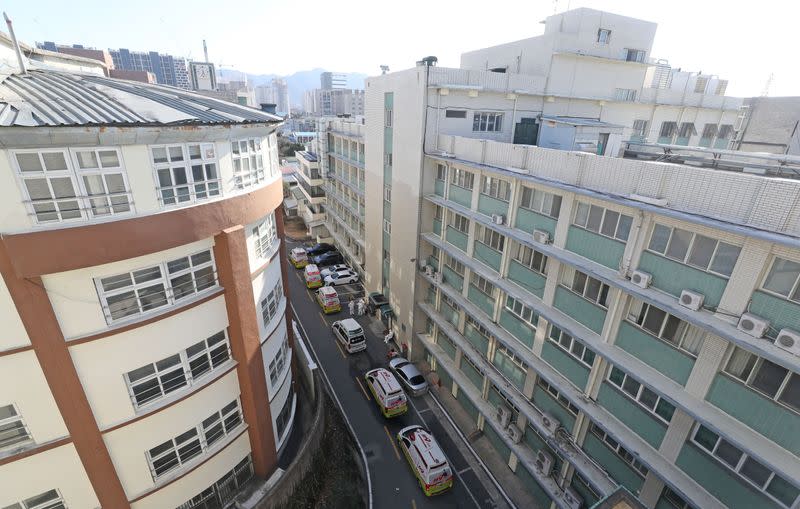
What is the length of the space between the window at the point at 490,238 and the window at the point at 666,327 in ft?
22.8

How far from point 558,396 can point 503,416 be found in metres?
4.15

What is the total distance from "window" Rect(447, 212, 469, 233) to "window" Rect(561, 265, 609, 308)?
7211 millimetres

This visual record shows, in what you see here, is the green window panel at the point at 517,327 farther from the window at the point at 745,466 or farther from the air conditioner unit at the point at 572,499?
the window at the point at 745,466

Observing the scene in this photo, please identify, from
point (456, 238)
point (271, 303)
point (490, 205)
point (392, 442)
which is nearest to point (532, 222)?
point (490, 205)

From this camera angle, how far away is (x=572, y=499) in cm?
1616

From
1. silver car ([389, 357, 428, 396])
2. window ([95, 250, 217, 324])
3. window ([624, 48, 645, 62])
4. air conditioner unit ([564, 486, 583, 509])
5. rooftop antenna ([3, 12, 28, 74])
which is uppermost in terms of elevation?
window ([624, 48, 645, 62])

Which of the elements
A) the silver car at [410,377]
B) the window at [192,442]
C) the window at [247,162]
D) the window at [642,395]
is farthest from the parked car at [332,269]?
the window at [642,395]

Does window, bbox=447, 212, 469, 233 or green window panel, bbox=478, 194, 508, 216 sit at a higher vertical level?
green window panel, bbox=478, 194, 508, 216

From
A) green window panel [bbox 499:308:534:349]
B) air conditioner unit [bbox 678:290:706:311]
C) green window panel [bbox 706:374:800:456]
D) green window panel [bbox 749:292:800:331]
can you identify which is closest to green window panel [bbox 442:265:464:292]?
green window panel [bbox 499:308:534:349]

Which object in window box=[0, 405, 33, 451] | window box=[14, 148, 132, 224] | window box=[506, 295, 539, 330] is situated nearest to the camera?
window box=[14, 148, 132, 224]

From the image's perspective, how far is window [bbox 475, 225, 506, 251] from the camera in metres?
19.0

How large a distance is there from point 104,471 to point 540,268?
17724 mm

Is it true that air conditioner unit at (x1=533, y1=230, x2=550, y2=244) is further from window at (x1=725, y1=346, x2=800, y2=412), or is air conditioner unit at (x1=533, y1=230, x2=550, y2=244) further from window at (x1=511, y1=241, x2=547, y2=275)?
window at (x1=725, y1=346, x2=800, y2=412)

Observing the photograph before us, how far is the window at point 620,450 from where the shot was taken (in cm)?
1341
